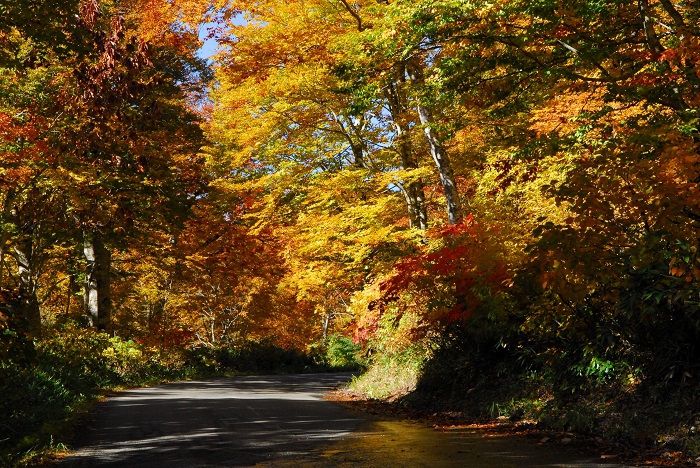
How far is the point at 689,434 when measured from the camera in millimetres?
6738

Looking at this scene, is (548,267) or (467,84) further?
(467,84)

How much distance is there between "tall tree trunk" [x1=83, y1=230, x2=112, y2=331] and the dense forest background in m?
0.08

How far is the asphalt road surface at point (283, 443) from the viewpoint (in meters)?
6.86

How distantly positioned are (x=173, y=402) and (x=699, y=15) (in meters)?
12.0

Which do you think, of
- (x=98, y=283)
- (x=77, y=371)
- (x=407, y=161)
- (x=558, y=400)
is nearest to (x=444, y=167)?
(x=407, y=161)

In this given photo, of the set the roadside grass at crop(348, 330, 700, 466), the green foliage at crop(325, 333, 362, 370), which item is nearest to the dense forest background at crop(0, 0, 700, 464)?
the roadside grass at crop(348, 330, 700, 466)

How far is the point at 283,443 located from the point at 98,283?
16113mm

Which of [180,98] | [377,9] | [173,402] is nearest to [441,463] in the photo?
[173,402]

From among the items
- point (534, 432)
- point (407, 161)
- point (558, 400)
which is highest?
point (407, 161)

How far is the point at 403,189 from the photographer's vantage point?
17.7m

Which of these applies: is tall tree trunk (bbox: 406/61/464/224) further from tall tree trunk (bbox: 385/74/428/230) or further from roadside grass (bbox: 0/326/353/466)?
roadside grass (bbox: 0/326/353/466)

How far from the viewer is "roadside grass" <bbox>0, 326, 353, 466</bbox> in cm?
812

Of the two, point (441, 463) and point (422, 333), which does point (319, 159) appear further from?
point (441, 463)

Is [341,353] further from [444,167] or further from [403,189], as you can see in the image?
[444,167]
